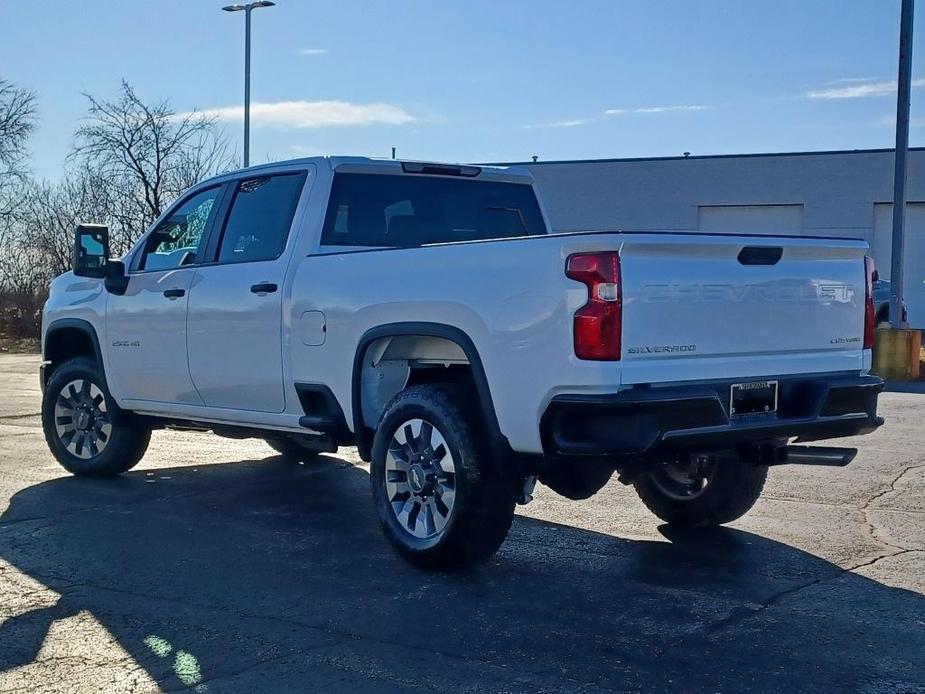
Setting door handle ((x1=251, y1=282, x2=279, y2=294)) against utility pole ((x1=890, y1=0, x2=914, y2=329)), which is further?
utility pole ((x1=890, y1=0, x2=914, y2=329))

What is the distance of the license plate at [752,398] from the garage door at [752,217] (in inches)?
1333

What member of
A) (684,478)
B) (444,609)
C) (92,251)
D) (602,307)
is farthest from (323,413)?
(92,251)

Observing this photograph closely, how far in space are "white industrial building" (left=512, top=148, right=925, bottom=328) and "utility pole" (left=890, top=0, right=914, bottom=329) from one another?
1613 centimetres

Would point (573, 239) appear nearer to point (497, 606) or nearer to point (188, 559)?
point (497, 606)

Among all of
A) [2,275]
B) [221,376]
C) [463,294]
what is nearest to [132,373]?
[221,376]

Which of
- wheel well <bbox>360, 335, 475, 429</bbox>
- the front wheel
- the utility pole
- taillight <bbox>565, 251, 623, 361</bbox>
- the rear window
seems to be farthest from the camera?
the utility pole

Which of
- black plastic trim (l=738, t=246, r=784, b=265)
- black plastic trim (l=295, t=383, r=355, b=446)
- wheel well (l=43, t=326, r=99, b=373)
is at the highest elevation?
black plastic trim (l=738, t=246, r=784, b=265)

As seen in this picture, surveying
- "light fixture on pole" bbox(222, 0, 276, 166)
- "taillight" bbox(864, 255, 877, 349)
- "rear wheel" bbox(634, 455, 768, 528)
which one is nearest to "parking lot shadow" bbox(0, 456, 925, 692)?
"rear wheel" bbox(634, 455, 768, 528)

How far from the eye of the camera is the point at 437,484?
5.83 m

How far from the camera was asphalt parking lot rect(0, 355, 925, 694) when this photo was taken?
437 centimetres

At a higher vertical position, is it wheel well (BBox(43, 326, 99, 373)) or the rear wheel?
wheel well (BBox(43, 326, 99, 373))

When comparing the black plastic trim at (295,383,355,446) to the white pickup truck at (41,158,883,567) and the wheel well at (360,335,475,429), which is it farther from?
the wheel well at (360,335,475,429)

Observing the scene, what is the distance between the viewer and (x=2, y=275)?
31.9 meters

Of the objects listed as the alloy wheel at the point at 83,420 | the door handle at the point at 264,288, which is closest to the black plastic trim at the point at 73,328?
the alloy wheel at the point at 83,420
